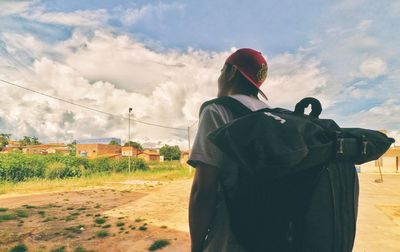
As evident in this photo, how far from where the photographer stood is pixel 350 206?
1175 millimetres

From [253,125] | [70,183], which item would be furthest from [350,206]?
[70,183]

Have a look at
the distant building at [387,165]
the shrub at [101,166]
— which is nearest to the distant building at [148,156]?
the shrub at [101,166]

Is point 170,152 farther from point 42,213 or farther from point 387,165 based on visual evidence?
point 42,213

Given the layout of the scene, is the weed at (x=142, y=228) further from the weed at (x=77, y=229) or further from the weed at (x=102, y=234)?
the weed at (x=77, y=229)

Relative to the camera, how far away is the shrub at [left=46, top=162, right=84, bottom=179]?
911 inches

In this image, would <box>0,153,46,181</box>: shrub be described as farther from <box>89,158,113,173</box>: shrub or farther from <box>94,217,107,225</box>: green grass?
<box>94,217,107,225</box>: green grass

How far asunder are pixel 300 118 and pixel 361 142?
0.80ft

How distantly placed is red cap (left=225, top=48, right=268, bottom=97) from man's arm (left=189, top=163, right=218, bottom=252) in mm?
420

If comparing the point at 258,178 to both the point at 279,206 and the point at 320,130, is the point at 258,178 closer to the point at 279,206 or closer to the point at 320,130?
the point at 279,206

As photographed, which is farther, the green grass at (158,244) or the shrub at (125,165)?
the shrub at (125,165)

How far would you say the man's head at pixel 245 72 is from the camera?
133cm

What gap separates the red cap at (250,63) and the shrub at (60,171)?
79.2 ft

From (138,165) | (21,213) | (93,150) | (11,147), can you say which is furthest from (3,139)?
(21,213)

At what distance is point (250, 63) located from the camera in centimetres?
132
